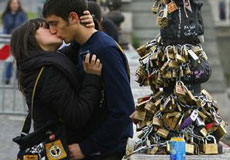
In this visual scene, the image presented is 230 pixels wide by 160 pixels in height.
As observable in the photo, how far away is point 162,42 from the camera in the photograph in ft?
21.1

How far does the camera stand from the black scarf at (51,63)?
16.2 ft

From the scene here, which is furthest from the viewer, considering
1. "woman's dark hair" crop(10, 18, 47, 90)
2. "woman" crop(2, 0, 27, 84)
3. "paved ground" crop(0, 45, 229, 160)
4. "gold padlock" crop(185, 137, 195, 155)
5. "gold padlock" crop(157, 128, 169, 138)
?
"woman" crop(2, 0, 27, 84)

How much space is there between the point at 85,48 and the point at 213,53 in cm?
1777

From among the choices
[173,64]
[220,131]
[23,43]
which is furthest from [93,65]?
[220,131]

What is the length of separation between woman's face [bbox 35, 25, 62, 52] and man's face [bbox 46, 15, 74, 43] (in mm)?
102

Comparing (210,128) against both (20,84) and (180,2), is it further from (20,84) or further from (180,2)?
(20,84)

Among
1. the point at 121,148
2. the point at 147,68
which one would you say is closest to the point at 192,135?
the point at 147,68

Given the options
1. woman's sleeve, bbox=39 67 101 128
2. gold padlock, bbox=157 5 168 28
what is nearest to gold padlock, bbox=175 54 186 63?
gold padlock, bbox=157 5 168 28

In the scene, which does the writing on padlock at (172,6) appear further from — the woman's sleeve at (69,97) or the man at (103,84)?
the woman's sleeve at (69,97)

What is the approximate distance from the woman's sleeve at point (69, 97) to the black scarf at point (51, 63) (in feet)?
0.10

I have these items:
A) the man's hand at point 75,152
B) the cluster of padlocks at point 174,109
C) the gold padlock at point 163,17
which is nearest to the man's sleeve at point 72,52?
the man's hand at point 75,152

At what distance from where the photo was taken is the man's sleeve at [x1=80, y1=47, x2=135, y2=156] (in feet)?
15.9

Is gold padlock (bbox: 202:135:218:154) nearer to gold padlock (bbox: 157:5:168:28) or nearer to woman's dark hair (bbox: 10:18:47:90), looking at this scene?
gold padlock (bbox: 157:5:168:28)

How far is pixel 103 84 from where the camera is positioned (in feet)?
16.2
